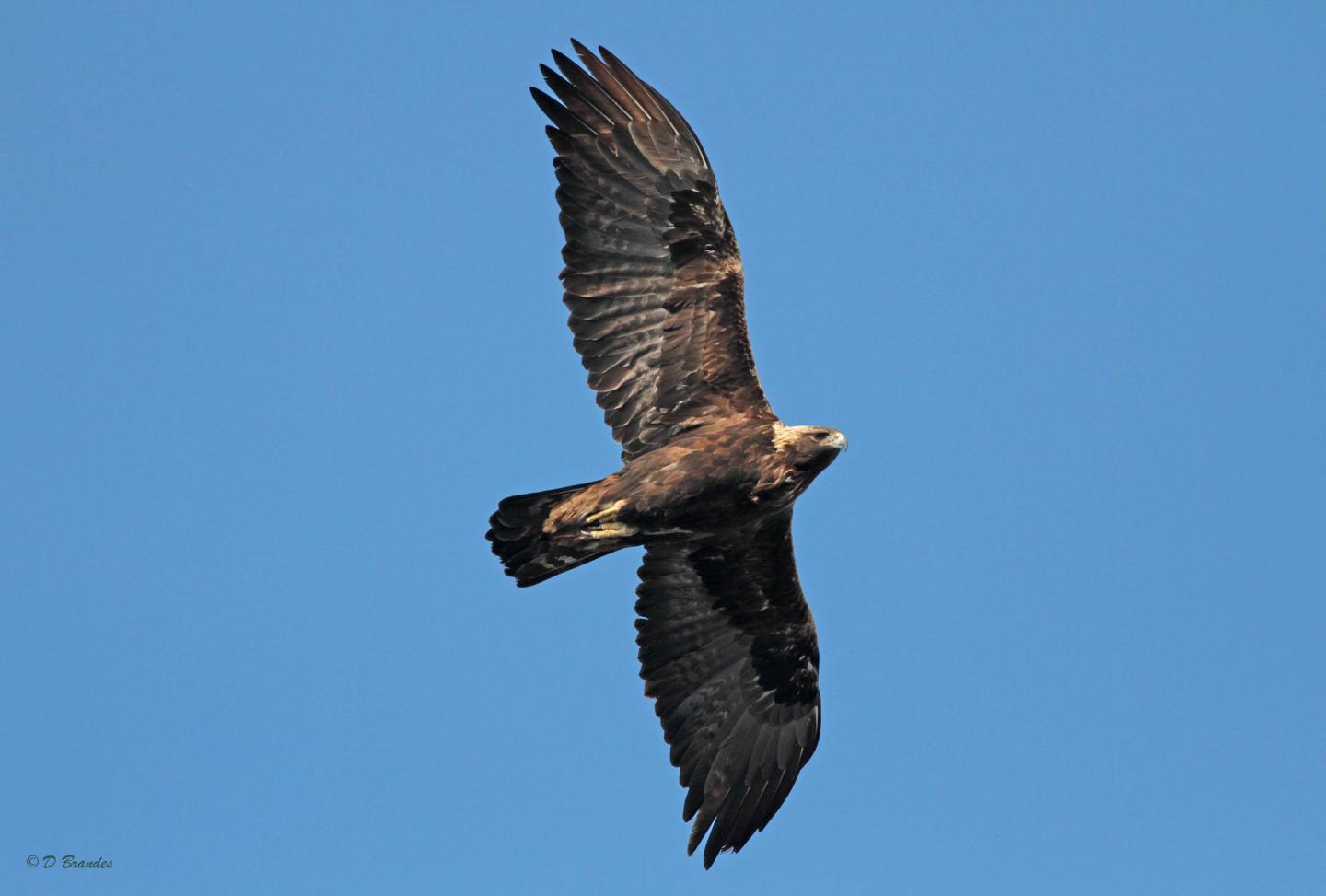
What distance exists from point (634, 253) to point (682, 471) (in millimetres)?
2203

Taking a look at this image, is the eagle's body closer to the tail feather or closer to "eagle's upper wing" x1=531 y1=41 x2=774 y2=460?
the tail feather

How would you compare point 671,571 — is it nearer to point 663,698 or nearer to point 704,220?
point 663,698

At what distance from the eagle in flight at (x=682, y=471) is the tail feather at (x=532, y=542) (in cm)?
1

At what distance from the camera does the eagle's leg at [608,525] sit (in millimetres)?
13859

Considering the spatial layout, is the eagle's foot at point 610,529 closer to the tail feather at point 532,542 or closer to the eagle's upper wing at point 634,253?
the tail feather at point 532,542

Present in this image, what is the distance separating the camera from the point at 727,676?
15.5m

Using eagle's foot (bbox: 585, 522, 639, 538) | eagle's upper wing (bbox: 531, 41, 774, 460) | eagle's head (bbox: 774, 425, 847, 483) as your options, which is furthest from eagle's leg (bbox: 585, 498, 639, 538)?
eagle's head (bbox: 774, 425, 847, 483)

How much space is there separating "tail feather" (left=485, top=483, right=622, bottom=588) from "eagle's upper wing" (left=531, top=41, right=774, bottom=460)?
1041 millimetres

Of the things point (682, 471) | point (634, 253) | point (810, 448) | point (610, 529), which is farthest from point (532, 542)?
point (634, 253)

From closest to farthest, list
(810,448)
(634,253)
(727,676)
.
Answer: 1. (810,448)
2. (634,253)
3. (727,676)

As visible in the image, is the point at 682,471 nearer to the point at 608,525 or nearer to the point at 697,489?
the point at 697,489

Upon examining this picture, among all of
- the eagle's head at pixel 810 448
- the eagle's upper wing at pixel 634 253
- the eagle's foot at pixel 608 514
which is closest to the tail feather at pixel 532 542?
the eagle's foot at pixel 608 514

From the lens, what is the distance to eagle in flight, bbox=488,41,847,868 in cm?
1393

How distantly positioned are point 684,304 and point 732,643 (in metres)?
3.08
